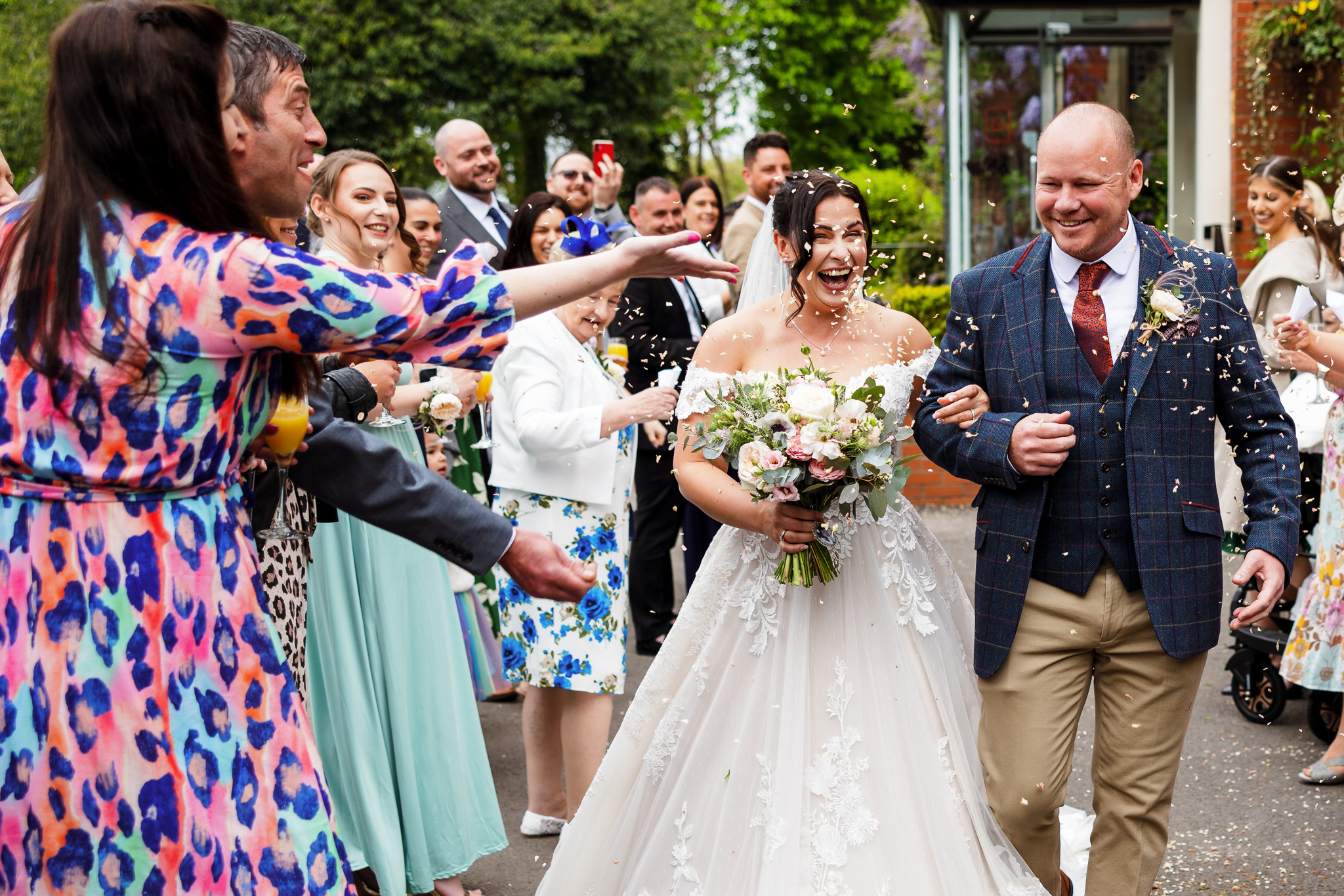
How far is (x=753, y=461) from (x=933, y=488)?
739 centimetres

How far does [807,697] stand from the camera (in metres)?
3.58

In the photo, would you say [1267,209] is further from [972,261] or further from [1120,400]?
[972,261]

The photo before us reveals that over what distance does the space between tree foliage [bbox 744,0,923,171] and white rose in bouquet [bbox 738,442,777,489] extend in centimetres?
2619

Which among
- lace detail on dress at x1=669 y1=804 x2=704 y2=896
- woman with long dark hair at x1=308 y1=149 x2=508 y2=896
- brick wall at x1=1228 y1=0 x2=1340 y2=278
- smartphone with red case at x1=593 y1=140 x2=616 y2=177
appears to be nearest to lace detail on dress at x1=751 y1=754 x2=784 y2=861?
lace detail on dress at x1=669 y1=804 x2=704 y2=896

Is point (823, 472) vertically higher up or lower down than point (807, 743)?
higher up

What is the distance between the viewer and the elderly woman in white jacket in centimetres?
438

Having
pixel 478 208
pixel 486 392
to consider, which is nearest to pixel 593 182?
pixel 478 208

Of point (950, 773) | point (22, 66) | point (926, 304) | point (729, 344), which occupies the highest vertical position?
point (22, 66)

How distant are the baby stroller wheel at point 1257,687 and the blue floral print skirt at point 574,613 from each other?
3082 millimetres

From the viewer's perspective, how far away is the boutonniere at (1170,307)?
10.0 ft

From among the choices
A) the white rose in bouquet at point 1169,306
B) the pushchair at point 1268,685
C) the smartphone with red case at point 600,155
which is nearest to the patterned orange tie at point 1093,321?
the white rose in bouquet at point 1169,306

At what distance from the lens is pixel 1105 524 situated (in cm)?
314

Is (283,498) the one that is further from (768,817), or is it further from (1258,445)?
(1258,445)

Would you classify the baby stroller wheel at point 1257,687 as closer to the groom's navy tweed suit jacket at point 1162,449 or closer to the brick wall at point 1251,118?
the groom's navy tweed suit jacket at point 1162,449
